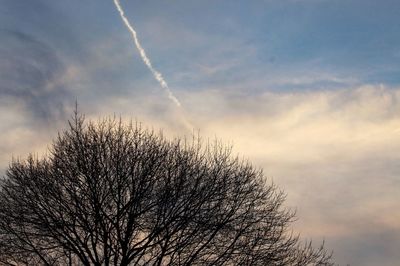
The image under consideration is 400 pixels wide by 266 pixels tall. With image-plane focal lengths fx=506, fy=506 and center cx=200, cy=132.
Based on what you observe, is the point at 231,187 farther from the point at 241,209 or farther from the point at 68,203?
the point at 68,203

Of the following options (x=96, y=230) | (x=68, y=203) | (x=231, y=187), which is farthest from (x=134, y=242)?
(x=231, y=187)

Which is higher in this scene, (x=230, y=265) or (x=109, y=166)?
(x=109, y=166)

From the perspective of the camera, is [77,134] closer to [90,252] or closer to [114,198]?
[114,198]

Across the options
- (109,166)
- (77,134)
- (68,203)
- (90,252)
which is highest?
(77,134)

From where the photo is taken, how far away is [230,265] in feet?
74.4

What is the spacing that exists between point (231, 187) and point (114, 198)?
17.8 feet

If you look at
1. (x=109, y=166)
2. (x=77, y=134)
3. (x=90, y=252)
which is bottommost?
(x=90, y=252)

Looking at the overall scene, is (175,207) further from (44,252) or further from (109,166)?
(44,252)

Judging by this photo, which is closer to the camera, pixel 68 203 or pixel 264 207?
pixel 68 203

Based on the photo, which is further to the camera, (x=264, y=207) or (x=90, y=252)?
(x=264, y=207)

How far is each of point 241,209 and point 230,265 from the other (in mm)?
2611

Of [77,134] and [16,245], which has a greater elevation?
[77,134]

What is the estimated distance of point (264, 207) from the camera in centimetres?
2419

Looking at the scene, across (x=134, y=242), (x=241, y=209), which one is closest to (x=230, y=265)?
(x=241, y=209)
